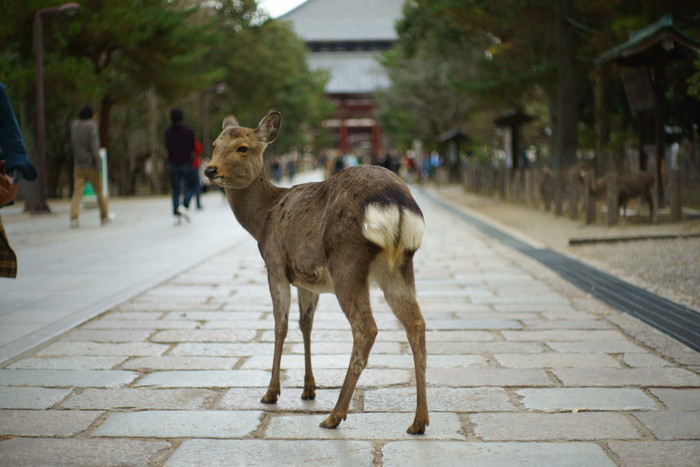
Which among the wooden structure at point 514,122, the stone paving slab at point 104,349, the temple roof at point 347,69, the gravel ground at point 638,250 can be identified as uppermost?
the temple roof at point 347,69

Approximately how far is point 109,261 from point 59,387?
5.94 meters

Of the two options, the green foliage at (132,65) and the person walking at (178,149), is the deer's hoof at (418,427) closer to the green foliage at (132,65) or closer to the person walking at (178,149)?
the person walking at (178,149)

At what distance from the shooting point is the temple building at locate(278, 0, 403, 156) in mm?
85875

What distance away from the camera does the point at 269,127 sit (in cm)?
435

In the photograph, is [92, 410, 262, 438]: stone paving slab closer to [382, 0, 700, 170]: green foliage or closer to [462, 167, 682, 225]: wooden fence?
[462, 167, 682, 225]: wooden fence

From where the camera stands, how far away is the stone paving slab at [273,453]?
3.30 meters

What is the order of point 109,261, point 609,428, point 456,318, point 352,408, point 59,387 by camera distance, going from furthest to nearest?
point 109,261 < point 456,318 < point 59,387 < point 352,408 < point 609,428

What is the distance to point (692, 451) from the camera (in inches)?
133

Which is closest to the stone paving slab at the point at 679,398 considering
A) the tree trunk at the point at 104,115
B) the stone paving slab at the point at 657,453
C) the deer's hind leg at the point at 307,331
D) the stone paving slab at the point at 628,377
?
the stone paving slab at the point at 628,377

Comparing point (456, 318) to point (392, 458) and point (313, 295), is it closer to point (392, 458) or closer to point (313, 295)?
point (313, 295)

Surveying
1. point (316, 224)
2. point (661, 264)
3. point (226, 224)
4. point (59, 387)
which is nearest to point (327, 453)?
point (316, 224)

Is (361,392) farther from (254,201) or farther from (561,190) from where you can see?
(561,190)

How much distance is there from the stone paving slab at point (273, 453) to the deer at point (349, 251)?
0.24m

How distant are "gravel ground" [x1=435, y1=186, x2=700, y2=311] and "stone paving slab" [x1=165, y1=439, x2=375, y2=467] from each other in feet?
14.1
